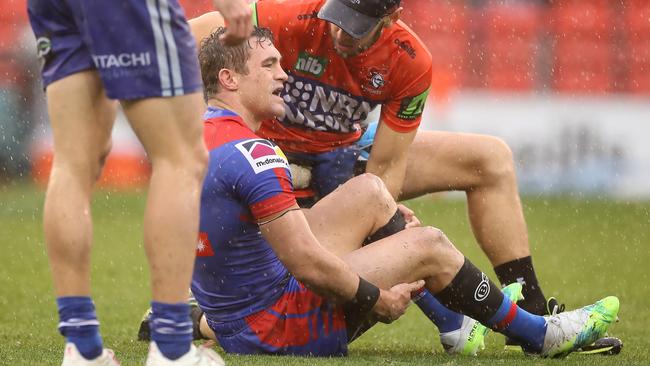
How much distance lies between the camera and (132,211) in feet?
34.6

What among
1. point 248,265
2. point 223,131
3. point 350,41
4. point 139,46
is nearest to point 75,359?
point 139,46

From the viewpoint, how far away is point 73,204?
3059mm

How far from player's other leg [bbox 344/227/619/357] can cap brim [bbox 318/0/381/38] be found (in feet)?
3.44

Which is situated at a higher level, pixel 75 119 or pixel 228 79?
pixel 75 119

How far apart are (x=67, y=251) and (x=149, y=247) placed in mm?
230

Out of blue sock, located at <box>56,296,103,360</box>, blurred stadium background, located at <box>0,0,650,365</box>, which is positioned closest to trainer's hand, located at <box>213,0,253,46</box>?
blue sock, located at <box>56,296,103,360</box>

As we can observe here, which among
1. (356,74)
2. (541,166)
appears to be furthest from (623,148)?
(356,74)

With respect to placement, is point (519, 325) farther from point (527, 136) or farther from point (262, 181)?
point (527, 136)

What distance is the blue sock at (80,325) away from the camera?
3.05 metres

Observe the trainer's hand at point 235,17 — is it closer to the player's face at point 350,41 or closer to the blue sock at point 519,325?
the blue sock at point 519,325

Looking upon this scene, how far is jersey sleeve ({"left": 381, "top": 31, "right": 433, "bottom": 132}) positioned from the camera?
496 cm

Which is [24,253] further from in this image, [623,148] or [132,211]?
[623,148]

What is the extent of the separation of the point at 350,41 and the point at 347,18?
190 millimetres

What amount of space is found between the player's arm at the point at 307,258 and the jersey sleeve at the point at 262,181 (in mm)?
35
